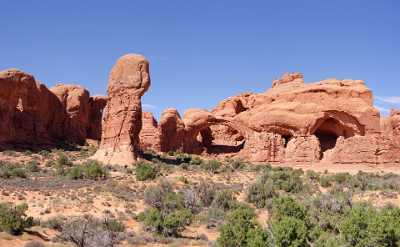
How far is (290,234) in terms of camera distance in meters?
14.2

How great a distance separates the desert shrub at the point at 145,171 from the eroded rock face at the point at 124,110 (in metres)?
1.86

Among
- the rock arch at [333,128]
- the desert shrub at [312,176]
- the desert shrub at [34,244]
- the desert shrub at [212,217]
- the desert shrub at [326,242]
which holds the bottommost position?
the desert shrub at [34,244]

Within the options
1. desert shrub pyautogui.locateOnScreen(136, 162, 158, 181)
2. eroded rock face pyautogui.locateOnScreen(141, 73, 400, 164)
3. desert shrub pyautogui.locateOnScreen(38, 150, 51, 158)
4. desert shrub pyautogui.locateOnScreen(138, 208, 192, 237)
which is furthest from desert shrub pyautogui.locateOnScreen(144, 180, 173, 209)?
eroded rock face pyautogui.locateOnScreen(141, 73, 400, 164)

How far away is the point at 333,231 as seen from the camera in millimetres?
18672

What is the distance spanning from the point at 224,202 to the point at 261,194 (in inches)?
102

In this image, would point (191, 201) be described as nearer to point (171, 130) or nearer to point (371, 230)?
point (371, 230)

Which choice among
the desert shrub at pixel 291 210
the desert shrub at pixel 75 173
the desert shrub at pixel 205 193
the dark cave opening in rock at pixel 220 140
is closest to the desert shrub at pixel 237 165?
the dark cave opening in rock at pixel 220 140

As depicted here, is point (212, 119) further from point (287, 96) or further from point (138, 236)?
point (138, 236)

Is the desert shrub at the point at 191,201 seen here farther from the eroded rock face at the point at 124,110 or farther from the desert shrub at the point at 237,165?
the desert shrub at the point at 237,165

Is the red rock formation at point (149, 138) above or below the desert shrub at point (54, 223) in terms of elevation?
above

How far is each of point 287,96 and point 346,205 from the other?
15.7 metres

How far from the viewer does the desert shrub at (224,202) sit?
932 inches

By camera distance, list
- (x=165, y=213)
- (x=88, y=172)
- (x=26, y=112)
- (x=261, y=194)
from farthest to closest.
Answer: (x=26, y=112)
(x=88, y=172)
(x=261, y=194)
(x=165, y=213)

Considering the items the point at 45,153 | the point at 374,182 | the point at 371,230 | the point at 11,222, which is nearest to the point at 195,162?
the point at 45,153
